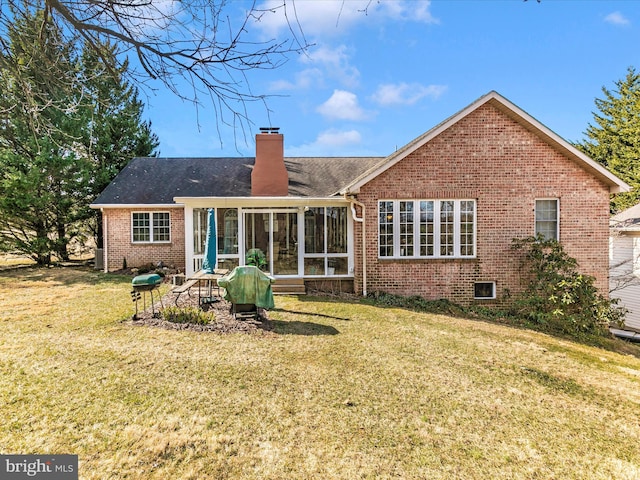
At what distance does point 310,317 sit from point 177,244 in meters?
9.85

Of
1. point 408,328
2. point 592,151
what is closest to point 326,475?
point 408,328

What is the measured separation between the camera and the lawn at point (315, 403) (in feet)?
10.3

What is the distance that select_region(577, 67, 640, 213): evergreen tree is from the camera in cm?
2394

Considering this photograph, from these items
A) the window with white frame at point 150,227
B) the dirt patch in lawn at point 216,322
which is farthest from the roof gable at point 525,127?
the window with white frame at point 150,227

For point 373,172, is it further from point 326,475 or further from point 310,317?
point 326,475

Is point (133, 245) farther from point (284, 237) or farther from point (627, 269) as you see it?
point (627, 269)

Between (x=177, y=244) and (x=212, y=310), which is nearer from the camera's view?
(x=212, y=310)

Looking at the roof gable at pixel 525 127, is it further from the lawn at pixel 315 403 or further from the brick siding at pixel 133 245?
the brick siding at pixel 133 245

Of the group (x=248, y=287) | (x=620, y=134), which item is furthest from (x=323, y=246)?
(x=620, y=134)

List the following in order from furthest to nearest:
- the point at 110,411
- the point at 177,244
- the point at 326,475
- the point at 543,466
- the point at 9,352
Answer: the point at 177,244 < the point at 9,352 < the point at 110,411 < the point at 543,466 < the point at 326,475

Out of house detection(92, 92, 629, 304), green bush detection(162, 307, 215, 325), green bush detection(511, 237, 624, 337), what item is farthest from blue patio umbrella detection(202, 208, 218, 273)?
green bush detection(511, 237, 624, 337)

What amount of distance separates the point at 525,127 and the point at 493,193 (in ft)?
7.14

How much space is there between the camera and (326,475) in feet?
9.69

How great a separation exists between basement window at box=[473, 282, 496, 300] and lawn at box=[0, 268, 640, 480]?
9.50 feet
